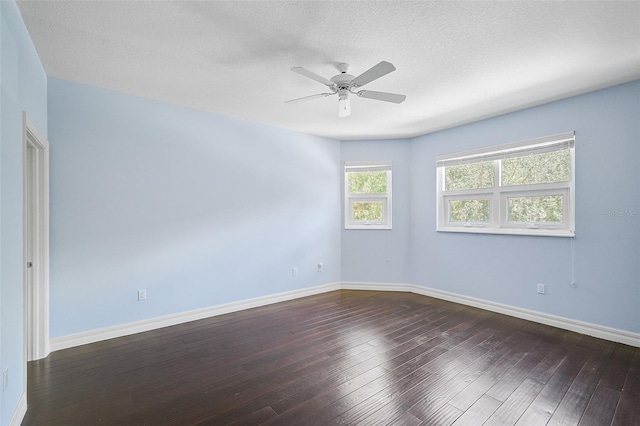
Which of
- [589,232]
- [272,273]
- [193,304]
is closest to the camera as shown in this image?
[589,232]

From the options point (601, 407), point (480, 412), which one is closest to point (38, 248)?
point (480, 412)

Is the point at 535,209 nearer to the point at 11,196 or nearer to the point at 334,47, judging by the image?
the point at 334,47

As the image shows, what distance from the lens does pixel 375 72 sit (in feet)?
6.86

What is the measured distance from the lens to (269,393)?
2.03 metres

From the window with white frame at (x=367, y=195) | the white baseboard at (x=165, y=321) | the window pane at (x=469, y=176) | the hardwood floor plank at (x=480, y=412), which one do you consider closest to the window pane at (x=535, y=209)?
the window pane at (x=469, y=176)

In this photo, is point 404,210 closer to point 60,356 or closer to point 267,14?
point 267,14

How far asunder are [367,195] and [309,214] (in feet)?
3.62

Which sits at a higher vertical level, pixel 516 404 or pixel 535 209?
pixel 535 209

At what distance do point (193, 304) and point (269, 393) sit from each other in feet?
6.19

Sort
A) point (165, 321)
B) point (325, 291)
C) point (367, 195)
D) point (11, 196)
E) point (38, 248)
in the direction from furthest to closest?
point (367, 195) → point (325, 291) → point (165, 321) → point (38, 248) → point (11, 196)

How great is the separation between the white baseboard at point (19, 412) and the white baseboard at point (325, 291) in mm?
1006

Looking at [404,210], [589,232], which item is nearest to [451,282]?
[404,210]

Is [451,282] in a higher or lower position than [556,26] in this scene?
lower

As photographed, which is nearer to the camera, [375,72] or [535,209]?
[375,72]
